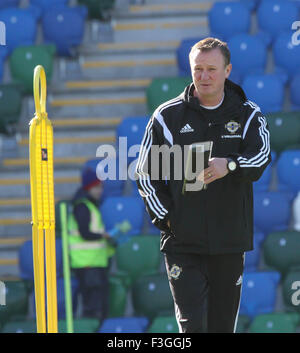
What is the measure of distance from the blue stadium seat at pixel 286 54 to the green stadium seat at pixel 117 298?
2817mm

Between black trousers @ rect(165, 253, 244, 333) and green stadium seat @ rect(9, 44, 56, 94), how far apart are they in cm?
546

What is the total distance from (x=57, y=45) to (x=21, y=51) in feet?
1.43

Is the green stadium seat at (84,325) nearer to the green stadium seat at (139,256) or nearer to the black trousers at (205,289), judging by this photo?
the green stadium seat at (139,256)

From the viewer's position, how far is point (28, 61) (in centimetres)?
930

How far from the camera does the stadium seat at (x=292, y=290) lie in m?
7.13

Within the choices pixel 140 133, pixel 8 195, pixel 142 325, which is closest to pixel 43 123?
pixel 142 325

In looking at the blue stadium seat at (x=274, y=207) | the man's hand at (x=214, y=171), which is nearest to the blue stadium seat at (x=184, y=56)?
the blue stadium seat at (x=274, y=207)

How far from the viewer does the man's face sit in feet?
12.9

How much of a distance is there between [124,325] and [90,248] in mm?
786

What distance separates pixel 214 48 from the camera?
3932mm

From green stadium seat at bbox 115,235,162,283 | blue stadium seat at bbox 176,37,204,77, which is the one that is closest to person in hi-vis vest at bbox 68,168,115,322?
green stadium seat at bbox 115,235,162,283
